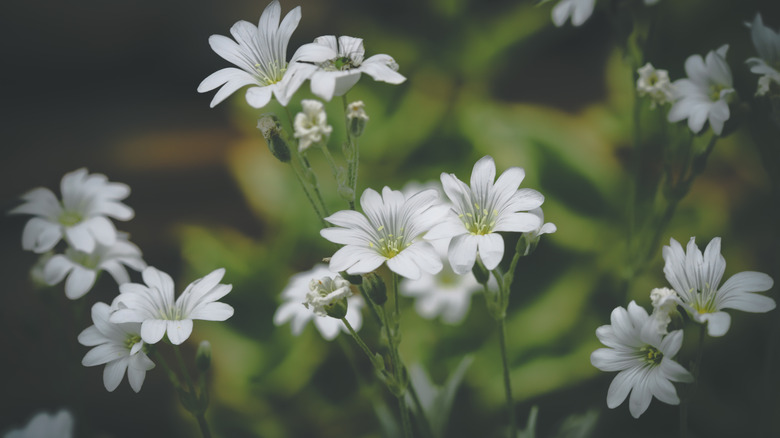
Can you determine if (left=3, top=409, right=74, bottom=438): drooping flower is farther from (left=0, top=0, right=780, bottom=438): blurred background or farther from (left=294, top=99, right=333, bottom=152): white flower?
(left=294, top=99, right=333, bottom=152): white flower

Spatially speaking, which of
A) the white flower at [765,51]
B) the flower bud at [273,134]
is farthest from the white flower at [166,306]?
the white flower at [765,51]

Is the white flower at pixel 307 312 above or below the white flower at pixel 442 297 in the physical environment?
above

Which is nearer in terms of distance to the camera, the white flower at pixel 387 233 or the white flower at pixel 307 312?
the white flower at pixel 387 233

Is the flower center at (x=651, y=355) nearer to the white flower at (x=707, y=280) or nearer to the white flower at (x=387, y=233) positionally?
the white flower at (x=707, y=280)

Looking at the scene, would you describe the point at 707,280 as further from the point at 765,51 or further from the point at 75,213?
the point at 75,213

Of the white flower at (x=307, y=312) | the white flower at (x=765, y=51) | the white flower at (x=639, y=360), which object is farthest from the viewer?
the white flower at (x=307, y=312)

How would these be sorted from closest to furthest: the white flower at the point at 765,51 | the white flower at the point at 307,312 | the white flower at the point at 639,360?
→ the white flower at the point at 639,360 < the white flower at the point at 765,51 < the white flower at the point at 307,312


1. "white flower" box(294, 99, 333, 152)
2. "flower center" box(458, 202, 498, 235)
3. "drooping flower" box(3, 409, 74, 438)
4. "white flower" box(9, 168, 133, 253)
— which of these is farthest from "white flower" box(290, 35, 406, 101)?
"drooping flower" box(3, 409, 74, 438)

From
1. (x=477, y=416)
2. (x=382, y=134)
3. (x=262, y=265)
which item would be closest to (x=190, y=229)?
(x=262, y=265)

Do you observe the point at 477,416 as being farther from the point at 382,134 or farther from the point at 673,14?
the point at 673,14
